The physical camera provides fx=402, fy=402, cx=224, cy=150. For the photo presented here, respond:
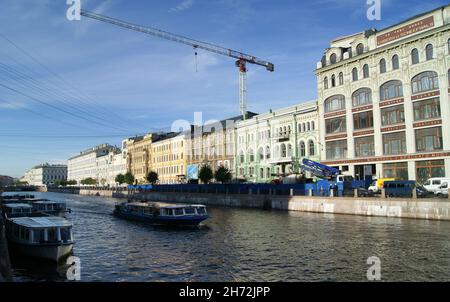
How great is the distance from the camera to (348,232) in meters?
33.4

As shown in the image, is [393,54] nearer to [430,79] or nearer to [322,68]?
[430,79]

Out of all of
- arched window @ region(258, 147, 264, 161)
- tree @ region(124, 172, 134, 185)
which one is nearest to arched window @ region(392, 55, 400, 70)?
arched window @ region(258, 147, 264, 161)

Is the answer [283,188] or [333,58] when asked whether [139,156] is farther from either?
[283,188]

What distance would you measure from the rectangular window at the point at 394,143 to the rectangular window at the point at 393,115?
1768mm

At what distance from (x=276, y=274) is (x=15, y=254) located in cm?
1804

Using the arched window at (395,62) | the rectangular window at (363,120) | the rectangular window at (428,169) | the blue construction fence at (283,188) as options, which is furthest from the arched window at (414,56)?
the blue construction fence at (283,188)

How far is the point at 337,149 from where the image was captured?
6706cm

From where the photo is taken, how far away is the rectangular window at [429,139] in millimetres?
53219

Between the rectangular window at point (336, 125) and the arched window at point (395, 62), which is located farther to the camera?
the rectangular window at point (336, 125)

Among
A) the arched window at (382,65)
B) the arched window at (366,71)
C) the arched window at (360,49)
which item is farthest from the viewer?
the arched window at (360,49)

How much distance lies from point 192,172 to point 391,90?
59219 mm

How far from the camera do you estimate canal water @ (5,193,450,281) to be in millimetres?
20938

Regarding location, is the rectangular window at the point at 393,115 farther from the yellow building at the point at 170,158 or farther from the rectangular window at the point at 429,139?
the yellow building at the point at 170,158

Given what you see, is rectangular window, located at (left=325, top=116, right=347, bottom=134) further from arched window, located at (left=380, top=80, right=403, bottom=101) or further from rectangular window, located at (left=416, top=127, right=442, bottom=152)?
rectangular window, located at (left=416, top=127, right=442, bottom=152)
